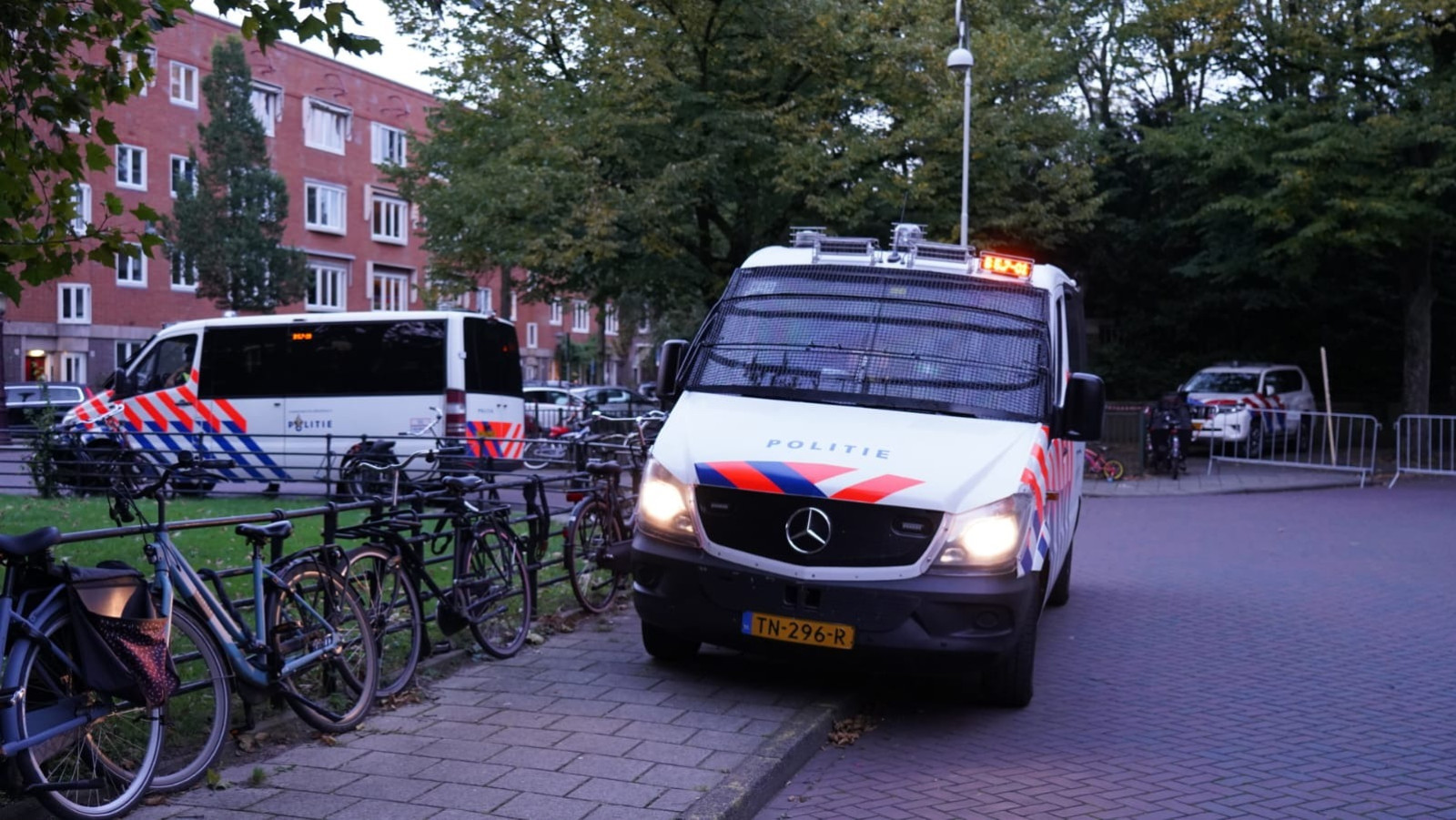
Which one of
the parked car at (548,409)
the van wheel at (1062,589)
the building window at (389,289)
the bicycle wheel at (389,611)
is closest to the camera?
the bicycle wheel at (389,611)

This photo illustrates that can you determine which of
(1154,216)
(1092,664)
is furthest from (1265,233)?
(1092,664)

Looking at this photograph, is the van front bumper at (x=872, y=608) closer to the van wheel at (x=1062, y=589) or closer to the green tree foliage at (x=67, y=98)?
the green tree foliage at (x=67, y=98)

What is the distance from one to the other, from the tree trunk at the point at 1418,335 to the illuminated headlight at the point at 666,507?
25.3 metres

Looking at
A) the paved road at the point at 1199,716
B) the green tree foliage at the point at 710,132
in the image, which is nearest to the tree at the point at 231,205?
the green tree foliage at the point at 710,132

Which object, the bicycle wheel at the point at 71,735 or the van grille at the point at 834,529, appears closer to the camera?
the bicycle wheel at the point at 71,735

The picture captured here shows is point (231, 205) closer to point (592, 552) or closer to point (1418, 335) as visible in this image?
point (1418, 335)

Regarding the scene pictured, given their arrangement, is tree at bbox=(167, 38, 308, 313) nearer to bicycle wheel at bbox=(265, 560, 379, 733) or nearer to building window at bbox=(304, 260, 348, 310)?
building window at bbox=(304, 260, 348, 310)

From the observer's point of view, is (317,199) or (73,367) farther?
(317,199)

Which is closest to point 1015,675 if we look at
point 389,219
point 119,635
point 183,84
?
point 119,635

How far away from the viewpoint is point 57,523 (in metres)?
14.9

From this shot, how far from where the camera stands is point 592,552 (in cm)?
977

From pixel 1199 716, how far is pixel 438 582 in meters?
4.10

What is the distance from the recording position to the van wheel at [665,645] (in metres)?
7.80

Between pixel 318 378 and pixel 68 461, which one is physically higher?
pixel 318 378
